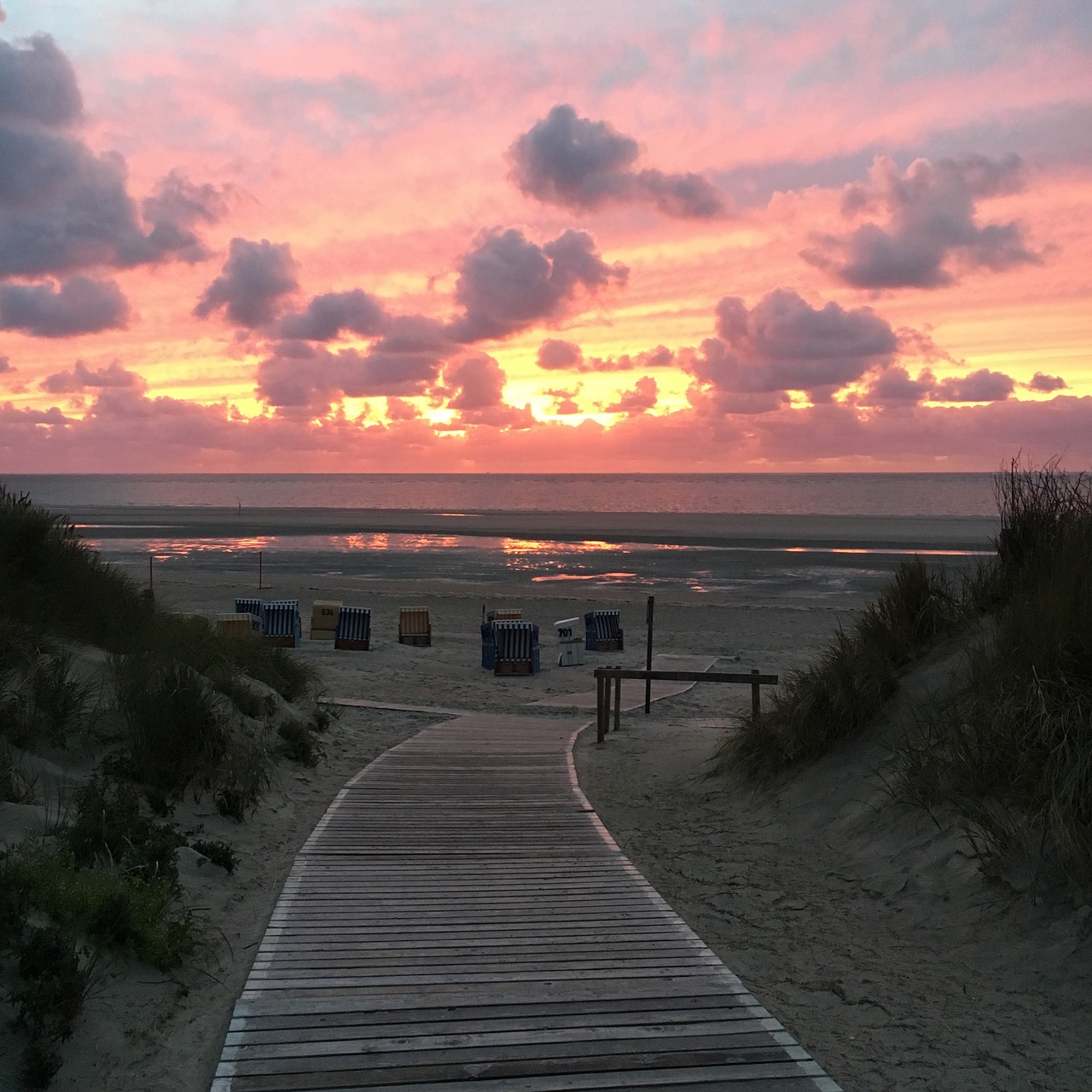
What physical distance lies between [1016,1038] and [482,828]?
4.20m

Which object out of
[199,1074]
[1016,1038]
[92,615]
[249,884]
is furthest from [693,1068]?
[92,615]

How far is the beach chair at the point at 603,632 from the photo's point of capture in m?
22.5

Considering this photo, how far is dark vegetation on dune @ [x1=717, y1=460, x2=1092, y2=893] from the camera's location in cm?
578

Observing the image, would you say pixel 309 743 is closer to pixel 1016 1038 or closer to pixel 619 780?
pixel 619 780

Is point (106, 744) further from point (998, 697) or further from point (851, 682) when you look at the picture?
point (998, 697)

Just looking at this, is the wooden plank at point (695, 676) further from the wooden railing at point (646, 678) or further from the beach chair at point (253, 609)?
the beach chair at point (253, 609)

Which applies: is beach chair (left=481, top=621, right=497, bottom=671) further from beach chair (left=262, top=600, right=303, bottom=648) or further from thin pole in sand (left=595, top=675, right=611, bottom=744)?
thin pole in sand (left=595, top=675, right=611, bottom=744)

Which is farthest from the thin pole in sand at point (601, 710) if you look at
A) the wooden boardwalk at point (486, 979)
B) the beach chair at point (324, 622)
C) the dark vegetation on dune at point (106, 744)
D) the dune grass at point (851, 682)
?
the beach chair at point (324, 622)

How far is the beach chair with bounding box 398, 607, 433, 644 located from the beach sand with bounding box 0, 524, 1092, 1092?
9469 millimetres

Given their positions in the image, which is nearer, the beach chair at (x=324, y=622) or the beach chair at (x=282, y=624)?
the beach chair at (x=282, y=624)

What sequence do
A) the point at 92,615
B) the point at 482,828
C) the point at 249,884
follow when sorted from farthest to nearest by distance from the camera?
the point at 92,615 → the point at 482,828 → the point at 249,884

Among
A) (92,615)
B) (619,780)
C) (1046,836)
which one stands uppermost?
(92,615)

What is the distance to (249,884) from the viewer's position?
21.8 feet

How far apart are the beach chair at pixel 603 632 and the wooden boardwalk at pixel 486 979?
14488 millimetres
